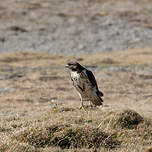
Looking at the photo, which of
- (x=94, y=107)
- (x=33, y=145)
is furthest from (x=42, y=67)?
(x=33, y=145)

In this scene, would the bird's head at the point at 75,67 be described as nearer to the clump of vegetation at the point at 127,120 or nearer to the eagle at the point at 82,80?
the eagle at the point at 82,80

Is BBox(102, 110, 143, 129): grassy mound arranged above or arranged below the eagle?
below

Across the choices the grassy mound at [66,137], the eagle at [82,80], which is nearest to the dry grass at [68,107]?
the grassy mound at [66,137]

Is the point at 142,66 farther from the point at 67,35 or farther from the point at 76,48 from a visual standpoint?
the point at 67,35

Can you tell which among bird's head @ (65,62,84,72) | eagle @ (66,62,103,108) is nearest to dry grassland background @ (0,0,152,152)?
eagle @ (66,62,103,108)

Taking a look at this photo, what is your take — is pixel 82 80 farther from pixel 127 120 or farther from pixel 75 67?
pixel 127 120

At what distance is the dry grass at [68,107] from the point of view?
290 inches

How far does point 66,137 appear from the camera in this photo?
7.43m

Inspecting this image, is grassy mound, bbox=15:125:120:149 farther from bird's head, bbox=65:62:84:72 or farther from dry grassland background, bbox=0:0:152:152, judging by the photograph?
bird's head, bbox=65:62:84:72

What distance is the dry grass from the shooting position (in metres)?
7.36

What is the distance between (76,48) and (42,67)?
5694mm

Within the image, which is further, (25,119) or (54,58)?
(54,58)

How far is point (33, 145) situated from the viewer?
715cm

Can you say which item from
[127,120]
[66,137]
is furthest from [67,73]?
[66,137]
